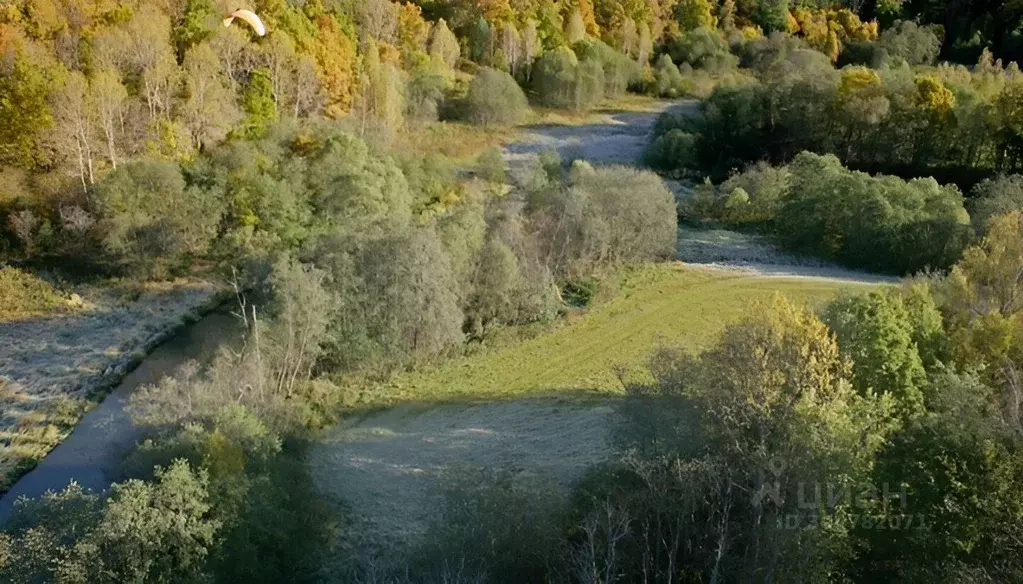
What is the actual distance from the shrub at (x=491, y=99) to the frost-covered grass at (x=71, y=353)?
27651mm

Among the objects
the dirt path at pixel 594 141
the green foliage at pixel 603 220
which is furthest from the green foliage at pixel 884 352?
Result: the dirt path at pixel 594 141

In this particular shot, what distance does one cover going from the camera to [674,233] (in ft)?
109

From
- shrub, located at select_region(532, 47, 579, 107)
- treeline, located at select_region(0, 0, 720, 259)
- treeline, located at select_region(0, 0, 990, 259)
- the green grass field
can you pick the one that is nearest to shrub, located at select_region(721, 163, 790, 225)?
the green grass field

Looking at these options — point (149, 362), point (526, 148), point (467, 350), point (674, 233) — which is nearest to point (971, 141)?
point (674, 233)

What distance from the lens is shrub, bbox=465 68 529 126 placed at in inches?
2124

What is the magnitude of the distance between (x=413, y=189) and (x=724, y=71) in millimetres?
43539

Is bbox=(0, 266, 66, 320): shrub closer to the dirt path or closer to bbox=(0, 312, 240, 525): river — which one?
bbox=(0, 312, 240, 525): river

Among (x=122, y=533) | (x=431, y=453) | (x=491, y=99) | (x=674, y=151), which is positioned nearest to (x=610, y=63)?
(x=491, y=99)

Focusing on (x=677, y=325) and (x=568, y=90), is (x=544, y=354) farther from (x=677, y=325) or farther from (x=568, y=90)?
(x=568, y=90)

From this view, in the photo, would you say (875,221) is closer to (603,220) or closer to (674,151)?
(603,220)

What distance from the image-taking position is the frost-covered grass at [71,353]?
21.8 m

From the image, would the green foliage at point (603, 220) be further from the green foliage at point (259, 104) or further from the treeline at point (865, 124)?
the treeline at point (865, 124)

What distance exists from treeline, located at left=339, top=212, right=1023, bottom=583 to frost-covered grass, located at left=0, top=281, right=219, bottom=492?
11643mm

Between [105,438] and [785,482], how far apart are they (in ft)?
56.3
